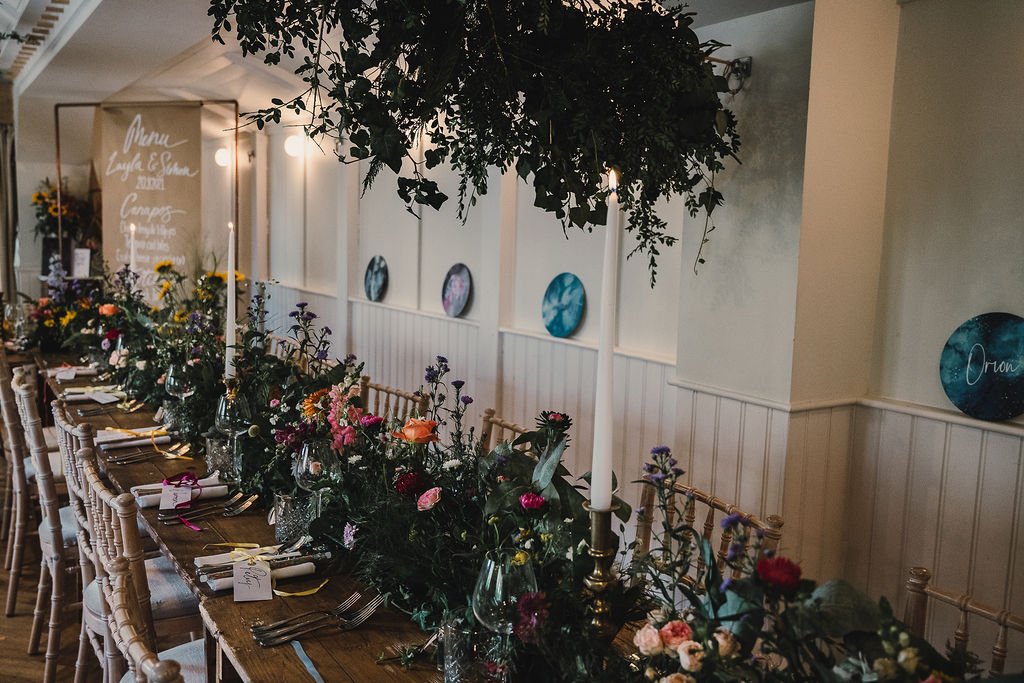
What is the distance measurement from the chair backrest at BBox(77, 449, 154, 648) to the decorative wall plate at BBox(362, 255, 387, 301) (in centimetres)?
371

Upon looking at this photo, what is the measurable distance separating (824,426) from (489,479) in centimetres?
137

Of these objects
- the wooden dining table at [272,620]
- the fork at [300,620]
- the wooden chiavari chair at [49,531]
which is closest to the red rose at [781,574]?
the wooden dining table at [272,620]

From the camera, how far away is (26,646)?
120 inches

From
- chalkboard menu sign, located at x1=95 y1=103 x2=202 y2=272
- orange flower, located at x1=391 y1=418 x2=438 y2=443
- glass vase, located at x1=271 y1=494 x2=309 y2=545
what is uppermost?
chalkboard menu sign, located at x1=95 y1=103 x2=202 y2=272

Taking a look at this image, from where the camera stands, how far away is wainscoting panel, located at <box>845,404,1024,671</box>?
2273mm

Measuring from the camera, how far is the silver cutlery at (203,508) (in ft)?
7.06

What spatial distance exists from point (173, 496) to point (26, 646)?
142 centimetres

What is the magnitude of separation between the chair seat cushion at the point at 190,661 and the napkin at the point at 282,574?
311 mm

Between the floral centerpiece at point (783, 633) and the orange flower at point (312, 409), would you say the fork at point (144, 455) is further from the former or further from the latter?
the floral centerpiece at point (783, 633)

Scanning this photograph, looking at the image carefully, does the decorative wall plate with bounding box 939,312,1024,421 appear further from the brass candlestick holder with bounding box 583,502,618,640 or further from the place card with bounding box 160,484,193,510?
the place card with bounding box 160,484,193,510

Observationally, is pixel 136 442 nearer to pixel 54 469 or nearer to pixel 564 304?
pixel 54 469

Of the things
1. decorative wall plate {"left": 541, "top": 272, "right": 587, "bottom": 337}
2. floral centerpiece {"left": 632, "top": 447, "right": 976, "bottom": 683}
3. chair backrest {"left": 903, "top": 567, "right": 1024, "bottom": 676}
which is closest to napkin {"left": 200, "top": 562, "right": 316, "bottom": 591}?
floral centerpiece {"left": 632, "top": 447, "right": 976, "bottom": 683}

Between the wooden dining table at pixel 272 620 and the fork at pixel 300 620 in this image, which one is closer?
the wooden dining table at pixel 272 620

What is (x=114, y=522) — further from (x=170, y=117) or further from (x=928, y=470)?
(x=170, y=117)
